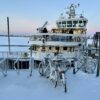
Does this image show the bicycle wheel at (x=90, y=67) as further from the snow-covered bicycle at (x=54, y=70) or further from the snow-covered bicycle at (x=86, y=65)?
the snow-covered bicycle at (x=54, y=70)

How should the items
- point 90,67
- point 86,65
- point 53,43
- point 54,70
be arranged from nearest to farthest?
1. point 54,70
2. point 86,65
3. point 90,67
4. point 53,43

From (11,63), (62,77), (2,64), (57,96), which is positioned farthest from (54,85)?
(11,63)

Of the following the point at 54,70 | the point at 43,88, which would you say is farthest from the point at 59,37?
the point at 43,88

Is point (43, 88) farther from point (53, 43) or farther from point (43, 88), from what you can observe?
point (53, 43)

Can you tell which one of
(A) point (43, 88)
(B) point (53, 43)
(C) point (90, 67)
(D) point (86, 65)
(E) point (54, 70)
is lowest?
(A) point (43, 88)

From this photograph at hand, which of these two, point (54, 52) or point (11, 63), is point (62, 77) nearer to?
point (11, 63)

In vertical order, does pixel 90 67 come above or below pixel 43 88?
above

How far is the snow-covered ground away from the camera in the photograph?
8.81m

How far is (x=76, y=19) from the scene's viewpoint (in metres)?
23.3

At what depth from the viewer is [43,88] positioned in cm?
997

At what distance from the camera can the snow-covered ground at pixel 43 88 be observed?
8.81 metres

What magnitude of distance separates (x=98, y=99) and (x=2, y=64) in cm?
601

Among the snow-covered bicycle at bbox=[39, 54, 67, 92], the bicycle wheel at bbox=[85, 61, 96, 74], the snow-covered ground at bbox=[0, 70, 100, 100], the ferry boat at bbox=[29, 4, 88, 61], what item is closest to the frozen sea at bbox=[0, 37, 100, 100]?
the snow-covered ground at bbox=[0, 70, 100, 100]

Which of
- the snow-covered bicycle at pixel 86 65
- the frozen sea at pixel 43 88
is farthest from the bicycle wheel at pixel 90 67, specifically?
the frozen sea at pixel 43 88
